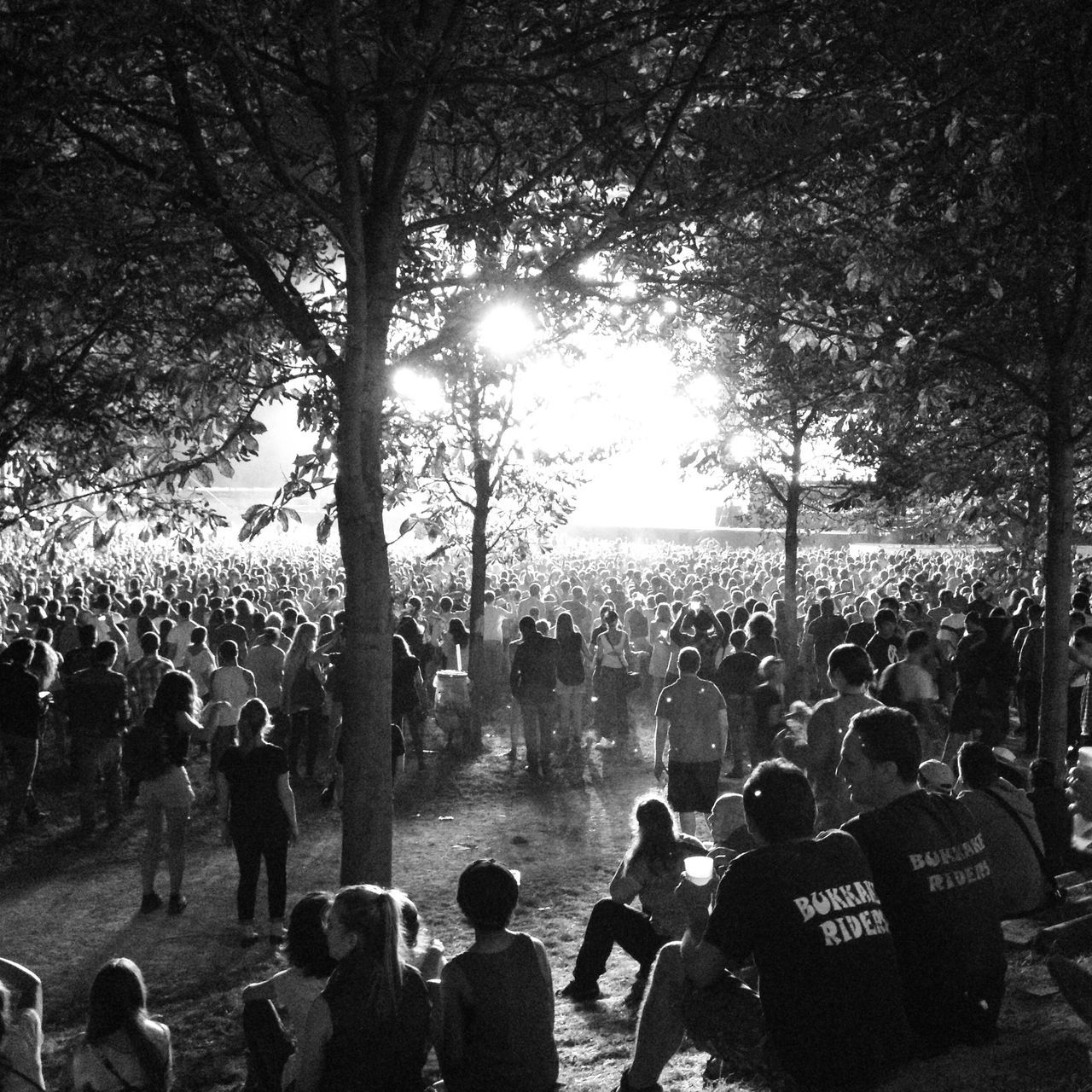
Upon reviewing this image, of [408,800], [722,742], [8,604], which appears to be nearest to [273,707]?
[408,800]

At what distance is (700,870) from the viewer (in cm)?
447

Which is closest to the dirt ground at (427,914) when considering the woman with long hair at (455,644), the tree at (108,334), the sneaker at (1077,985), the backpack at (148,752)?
the sneaker at (1077,985)

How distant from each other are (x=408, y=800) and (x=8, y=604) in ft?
43.3

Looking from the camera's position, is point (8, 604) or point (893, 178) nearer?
point (893, 178)

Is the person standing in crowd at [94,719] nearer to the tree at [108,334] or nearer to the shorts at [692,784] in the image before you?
the tree at [108,334]

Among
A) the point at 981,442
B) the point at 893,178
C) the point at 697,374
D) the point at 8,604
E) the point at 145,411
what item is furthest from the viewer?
the point at 8,604

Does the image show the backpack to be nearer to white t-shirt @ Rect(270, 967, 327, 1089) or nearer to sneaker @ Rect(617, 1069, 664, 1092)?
white t-shirt @ Rect(270, 967, 327, 1089)

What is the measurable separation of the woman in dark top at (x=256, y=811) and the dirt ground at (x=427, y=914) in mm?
320

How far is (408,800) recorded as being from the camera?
12.2 meters

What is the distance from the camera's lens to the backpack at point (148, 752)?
823 cm

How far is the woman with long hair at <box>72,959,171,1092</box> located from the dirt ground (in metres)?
0.11

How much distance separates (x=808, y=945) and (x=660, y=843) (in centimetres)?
300

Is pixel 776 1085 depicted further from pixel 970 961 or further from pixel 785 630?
pixel 785 630

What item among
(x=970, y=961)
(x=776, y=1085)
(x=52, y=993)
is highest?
(x=970, y=961)
